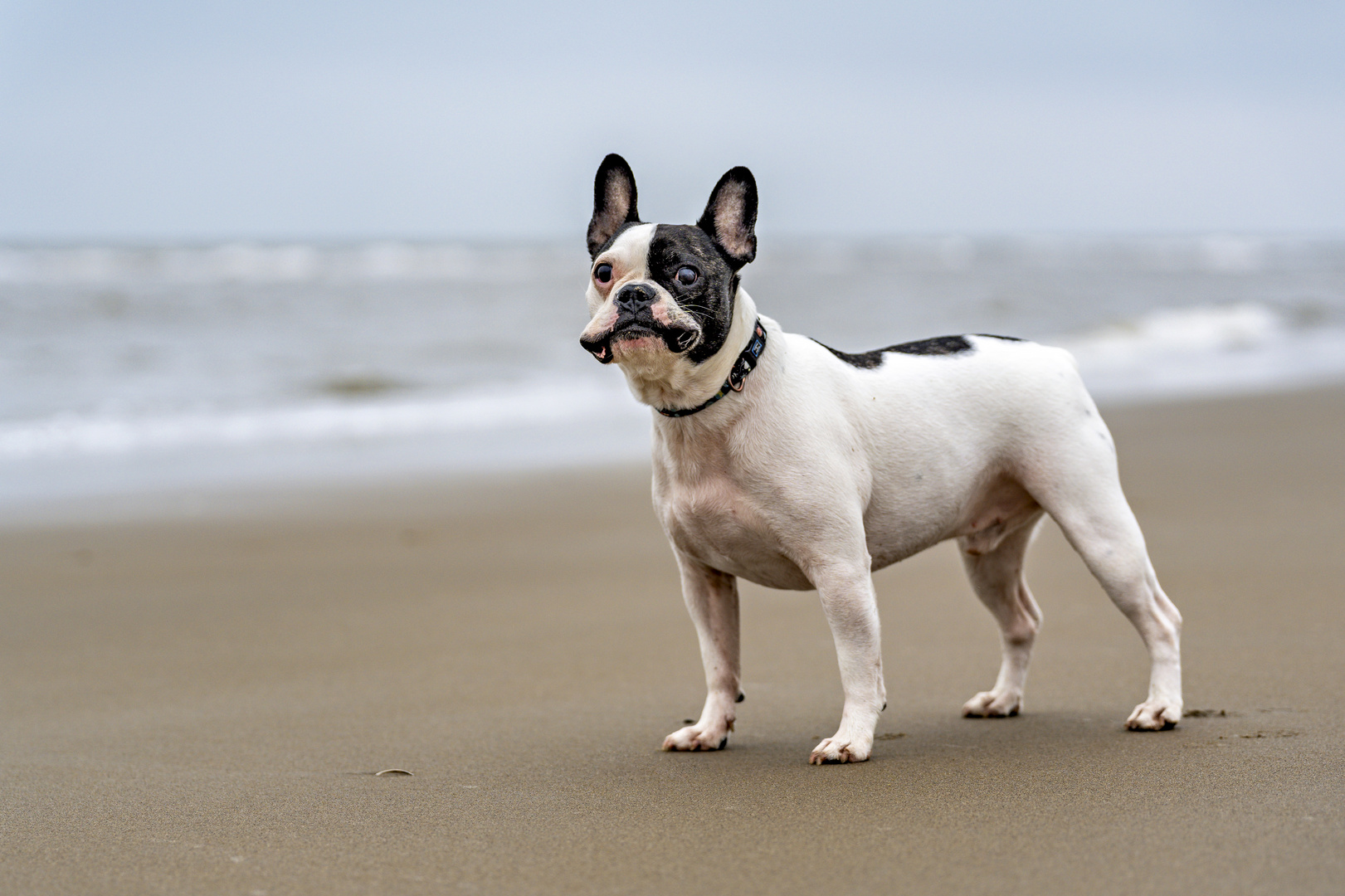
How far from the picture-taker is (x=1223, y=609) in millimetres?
5520

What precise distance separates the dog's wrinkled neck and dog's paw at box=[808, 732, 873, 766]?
99 centimetres

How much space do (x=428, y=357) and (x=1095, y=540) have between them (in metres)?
13.9

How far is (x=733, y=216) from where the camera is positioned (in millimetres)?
3650

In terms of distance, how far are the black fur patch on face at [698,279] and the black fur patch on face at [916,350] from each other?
2.03 feet

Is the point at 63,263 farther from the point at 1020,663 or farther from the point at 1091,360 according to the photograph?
the point at 1020,663

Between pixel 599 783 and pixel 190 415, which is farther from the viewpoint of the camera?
pixel 190 415

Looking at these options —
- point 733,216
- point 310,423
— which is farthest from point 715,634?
point 310,423

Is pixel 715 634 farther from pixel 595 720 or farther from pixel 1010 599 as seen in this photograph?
pixel 1010 599

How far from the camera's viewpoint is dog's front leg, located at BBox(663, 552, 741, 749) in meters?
4.05

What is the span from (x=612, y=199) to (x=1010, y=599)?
6.28ft

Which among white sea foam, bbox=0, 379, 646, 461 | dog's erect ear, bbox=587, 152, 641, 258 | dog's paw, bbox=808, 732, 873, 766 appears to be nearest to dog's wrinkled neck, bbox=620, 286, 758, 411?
dog's erect ear, bbox=587, 152, 641, 258

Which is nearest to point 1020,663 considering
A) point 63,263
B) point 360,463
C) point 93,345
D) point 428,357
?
point 360,463

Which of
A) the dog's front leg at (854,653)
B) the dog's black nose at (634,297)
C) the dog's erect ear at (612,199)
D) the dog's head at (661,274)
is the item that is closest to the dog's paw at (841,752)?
the dog's front leg at (854,653)

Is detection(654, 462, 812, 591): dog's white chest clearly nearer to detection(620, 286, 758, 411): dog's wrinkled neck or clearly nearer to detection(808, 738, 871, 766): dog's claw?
detection(620, 286, 758, 411): dog's wrinkled neck
